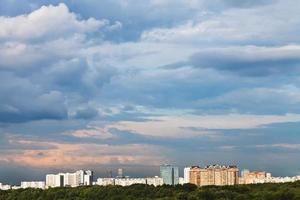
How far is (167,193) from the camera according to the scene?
40219mm

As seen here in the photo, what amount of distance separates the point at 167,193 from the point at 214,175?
72.5 feet

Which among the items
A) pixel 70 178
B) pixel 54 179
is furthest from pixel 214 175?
pixel 54 179

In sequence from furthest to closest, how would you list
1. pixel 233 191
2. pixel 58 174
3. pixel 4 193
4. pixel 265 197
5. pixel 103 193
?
pixel 58 174 < pixel 4 193 < pixel 103 193 < pixel 233 191 < pixel 265 197

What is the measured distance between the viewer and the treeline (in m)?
36.8

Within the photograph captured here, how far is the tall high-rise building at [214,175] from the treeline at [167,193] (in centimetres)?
1841

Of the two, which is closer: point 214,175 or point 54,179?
point 214,175

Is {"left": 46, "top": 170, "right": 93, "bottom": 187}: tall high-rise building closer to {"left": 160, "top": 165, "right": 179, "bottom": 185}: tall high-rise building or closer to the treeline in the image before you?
{"left": 160, "top": 165, "right": 179, "bottom": 185}: tall high-rise building

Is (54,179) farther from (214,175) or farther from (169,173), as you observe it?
(214,175)

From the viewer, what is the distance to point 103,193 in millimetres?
41969

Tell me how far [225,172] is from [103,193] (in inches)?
903

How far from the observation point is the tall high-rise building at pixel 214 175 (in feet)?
199

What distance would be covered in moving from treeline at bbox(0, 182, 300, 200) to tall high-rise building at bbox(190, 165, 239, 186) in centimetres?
1841

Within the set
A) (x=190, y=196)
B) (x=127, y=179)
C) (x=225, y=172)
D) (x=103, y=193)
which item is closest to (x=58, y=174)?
(x=127, y=179)

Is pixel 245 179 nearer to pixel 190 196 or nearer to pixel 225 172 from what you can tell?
pixel 225 172
